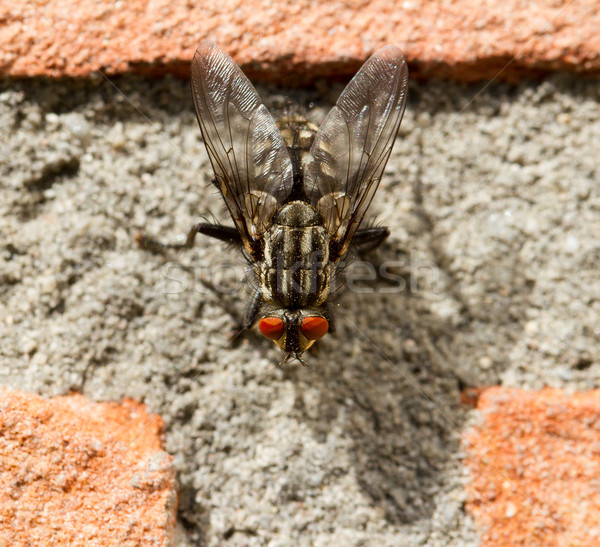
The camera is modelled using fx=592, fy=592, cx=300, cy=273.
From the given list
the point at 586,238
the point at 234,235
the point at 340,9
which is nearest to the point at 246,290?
the point at 234,235

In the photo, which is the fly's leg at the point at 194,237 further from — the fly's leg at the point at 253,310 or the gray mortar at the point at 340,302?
the fly's leg at the point at 253,310

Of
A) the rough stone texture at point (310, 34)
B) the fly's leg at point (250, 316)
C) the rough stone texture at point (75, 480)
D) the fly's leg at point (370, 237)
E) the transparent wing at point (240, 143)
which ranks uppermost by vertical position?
the rough stone texture at point (310, 34)

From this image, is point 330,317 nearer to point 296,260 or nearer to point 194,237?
point 296,260

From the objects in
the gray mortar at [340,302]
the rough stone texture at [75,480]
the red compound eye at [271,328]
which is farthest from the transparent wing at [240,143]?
the rough stone texture at [75,480]

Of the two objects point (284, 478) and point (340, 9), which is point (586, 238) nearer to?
point (340, 9)

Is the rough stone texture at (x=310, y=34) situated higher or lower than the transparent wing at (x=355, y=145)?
higher

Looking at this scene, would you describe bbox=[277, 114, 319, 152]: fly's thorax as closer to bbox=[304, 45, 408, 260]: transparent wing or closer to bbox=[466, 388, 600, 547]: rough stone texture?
bbox=[304, 45, 408, 260]: transparent wing

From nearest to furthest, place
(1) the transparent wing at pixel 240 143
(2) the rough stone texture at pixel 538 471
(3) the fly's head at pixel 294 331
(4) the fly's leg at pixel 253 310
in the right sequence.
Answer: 1. (2) the rough stone texture at pixel 538 471
2. (1) the transparent wing at pixel 240 143
3. (3) the fly's head at pixel 294 331
4. (4) the fly's leg at pixel 253 310
